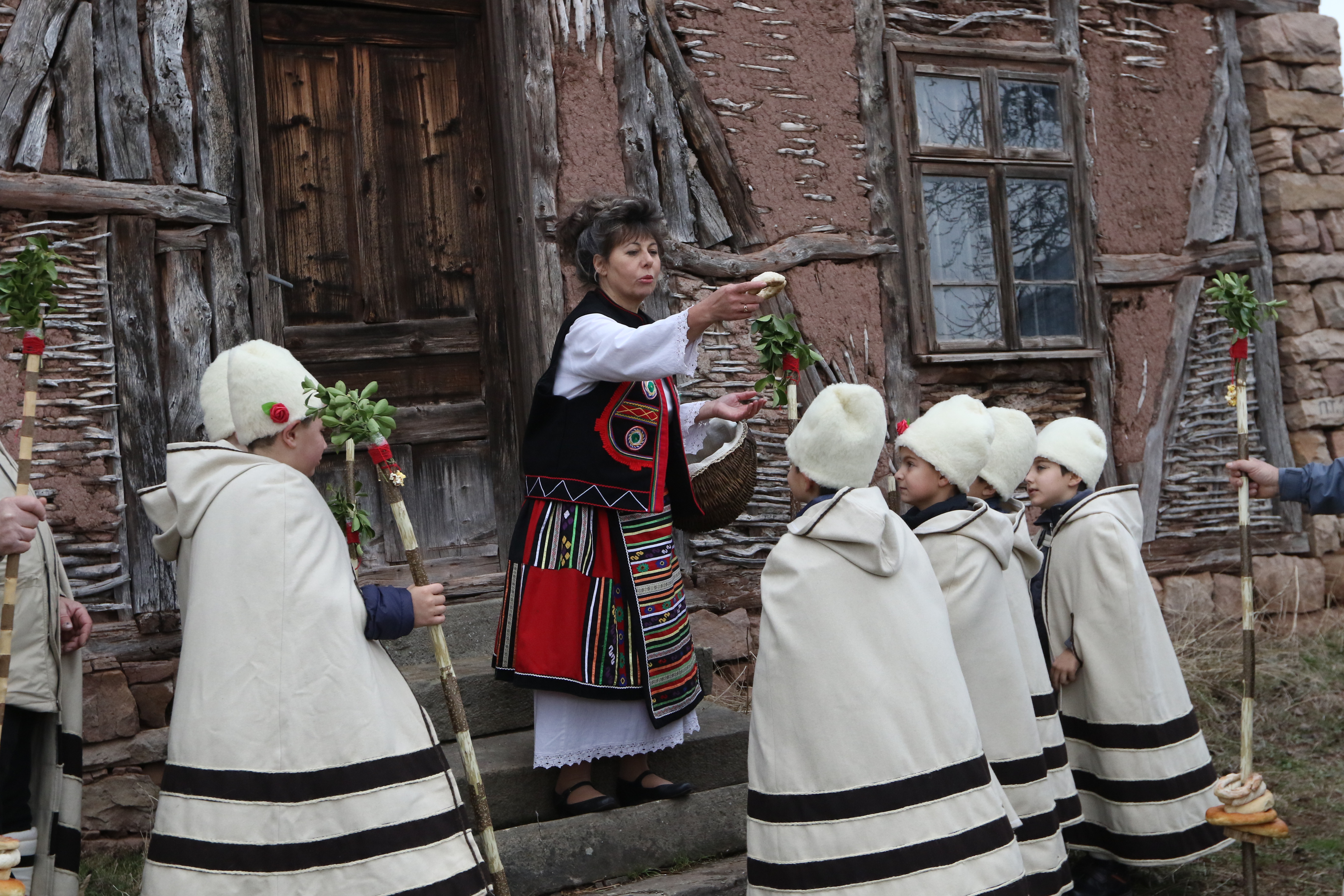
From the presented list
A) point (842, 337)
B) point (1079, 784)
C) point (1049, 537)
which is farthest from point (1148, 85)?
point (1079, 784)

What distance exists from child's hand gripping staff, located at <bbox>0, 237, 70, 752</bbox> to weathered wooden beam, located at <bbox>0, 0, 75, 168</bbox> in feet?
4.65

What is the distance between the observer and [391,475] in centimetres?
283

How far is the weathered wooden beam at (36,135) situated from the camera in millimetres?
4328

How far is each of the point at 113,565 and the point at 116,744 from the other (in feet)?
2.06

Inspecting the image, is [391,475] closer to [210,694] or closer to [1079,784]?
[210,694]

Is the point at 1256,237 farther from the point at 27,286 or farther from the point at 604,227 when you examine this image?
the point at 27,286

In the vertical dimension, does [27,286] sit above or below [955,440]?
above

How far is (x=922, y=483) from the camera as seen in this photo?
3461 millimetres

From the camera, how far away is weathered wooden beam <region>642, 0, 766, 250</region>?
217 inches

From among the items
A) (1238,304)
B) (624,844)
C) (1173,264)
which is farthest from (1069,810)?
(1173,264)

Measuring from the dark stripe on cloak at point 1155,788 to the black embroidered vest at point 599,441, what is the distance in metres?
1.66

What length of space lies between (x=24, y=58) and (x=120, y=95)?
32 centimetres

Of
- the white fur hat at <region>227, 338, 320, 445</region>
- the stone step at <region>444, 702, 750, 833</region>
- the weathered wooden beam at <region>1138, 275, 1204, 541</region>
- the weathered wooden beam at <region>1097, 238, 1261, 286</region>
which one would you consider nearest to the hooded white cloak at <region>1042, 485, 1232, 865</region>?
the stone step at <region>444, 702, 750, 833</region>

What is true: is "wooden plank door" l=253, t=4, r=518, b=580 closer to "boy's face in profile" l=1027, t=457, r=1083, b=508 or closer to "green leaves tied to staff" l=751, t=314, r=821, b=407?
"green leaves tied to staff" l=751, t=314, r=821, b=407
